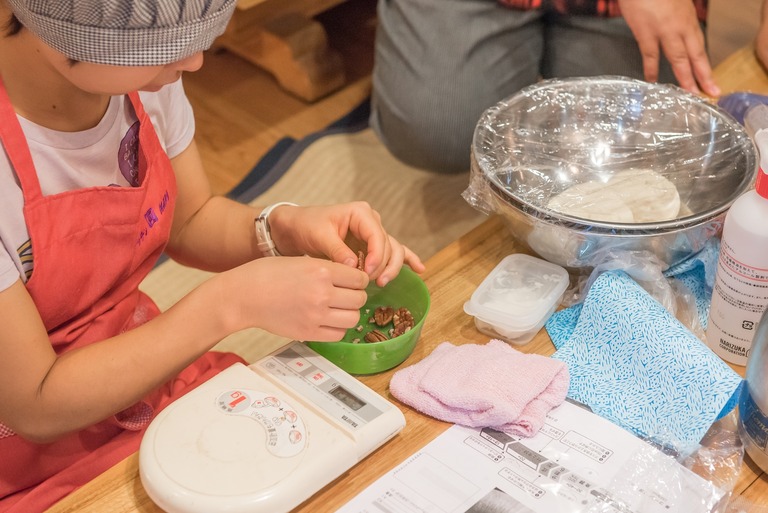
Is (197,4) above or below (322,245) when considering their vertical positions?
above

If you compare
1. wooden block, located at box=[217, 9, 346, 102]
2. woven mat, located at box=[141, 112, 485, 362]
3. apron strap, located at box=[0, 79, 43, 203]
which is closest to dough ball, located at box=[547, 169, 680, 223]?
apron strap, located at box=[0, 79, 43, 203]

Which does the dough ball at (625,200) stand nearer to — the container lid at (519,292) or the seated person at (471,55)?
the container lid at (519,292)

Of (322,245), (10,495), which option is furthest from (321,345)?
(10,495)

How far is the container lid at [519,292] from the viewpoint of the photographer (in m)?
0.82

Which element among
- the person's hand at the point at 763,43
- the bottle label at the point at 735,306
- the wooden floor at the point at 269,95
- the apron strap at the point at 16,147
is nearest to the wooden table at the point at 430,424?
the bottle label at the point at 735,306

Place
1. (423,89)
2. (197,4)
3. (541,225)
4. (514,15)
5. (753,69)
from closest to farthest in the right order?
(197,4) < (541,225) < (753,69) < (514,15) < (423,89)

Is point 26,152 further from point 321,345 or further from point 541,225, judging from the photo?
point 541,225

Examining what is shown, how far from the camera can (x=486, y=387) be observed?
0.74 m

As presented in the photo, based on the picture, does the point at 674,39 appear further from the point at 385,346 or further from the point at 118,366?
the point at 118,366

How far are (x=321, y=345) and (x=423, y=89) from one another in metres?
0.95

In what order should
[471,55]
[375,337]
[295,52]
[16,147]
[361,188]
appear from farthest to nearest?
[295,52], [361,188], [471,55], [375,337], [16,147]

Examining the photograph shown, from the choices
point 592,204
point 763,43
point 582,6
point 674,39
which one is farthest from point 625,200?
point 582,6

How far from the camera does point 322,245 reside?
849 mm

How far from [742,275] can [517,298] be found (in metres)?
0.21
